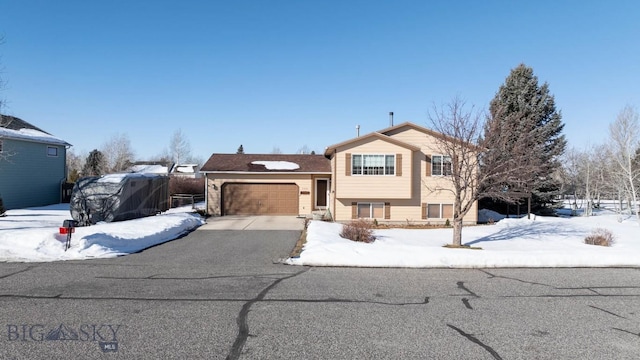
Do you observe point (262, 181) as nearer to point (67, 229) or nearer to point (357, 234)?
point (357, 234)

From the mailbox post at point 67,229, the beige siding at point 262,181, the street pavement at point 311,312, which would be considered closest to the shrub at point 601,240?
the street pavement at point 311,312

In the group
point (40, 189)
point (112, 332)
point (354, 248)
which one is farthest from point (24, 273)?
point (40, 189)

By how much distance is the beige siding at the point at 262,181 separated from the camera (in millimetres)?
25000

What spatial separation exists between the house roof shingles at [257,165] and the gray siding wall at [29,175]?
11.4 metres

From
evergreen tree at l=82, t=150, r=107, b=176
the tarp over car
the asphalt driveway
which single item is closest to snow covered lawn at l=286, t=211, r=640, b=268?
the asphalt driveway

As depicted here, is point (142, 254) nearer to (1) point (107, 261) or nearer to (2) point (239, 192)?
(1) point (107, 261)

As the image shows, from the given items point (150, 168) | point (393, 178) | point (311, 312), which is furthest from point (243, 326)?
point (150, 168)

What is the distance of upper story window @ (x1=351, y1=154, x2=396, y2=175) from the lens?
21516 millimetres

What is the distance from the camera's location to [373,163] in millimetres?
21562

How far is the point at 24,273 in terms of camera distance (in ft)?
28.2

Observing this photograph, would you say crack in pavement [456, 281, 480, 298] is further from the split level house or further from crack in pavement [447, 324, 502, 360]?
the split level house

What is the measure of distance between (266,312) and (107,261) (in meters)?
6.61
